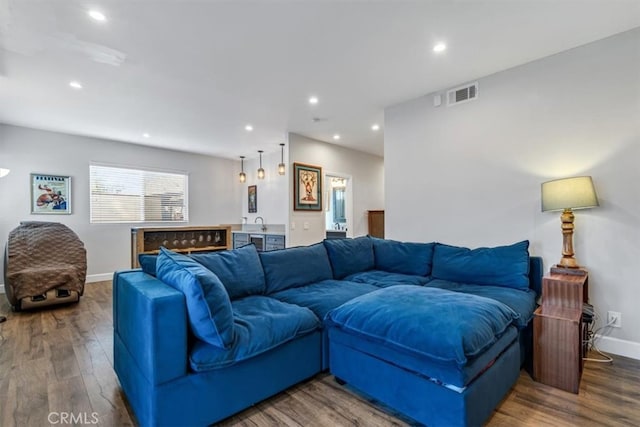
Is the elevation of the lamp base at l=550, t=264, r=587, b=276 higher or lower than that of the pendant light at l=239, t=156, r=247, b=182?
lower

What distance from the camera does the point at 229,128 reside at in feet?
16.1

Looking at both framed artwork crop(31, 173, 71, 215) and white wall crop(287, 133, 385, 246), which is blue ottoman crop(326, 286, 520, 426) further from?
framed artwork crop(31, 173, 71, 215)

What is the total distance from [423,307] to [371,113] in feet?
10.6

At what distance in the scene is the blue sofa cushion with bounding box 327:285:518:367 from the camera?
1484mm

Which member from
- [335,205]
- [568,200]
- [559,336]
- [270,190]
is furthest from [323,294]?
[335,205]

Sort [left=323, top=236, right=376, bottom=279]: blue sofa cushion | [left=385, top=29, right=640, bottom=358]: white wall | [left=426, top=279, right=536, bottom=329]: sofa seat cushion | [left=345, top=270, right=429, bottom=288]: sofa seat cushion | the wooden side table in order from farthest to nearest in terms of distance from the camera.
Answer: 1. [left=323, top=236, right=376, bottom=279]: blue sofa cushion
2. [left=345, top=270, right=429, bottom=288]: sofa seat cushion
3. [left=385, top=29, right=640, bottom=358]: white wall
4. [left=426, top=279, right=536, bottom=329]: sofa seat cushion
5. the wooden side table

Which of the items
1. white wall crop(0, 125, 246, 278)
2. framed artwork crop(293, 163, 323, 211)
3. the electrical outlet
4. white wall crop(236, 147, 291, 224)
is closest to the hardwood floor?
the electrical outlet

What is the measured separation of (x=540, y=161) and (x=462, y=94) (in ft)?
3.68

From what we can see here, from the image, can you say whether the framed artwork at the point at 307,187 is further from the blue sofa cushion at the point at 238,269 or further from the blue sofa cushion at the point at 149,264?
the blue sofa cushion at the point at 149,264

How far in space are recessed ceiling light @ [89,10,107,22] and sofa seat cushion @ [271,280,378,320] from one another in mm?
2459

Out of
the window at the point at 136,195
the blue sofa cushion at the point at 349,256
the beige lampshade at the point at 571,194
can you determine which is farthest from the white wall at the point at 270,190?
the beige lampshade at the point at 571,194

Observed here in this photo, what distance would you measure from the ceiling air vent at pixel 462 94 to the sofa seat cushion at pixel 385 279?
2075mm

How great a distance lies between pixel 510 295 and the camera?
2.32 meters

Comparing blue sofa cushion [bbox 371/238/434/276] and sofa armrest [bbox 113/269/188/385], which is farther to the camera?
blue sofa cushion [bbox 371/238/434/276]
